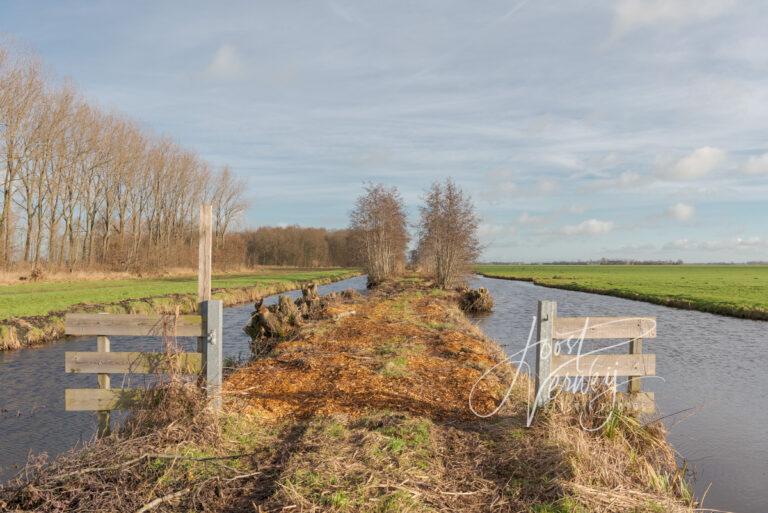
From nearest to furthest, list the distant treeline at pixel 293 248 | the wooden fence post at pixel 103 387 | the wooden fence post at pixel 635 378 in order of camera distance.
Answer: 1. the wooden fence post at pixel 103 387
2. the wooden fence post at pixel 635 378
3. the distant treeline at pixel 293 248

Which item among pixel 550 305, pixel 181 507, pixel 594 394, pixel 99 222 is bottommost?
pixel 181 507

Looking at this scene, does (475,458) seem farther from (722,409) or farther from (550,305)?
(722,409)

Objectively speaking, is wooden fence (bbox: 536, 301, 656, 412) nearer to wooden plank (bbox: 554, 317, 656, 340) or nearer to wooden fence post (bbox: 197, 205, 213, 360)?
wooden plank (bbox: 554, 317, 656, 340)

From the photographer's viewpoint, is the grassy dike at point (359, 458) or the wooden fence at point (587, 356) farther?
the wooden fence at point (587, 356)

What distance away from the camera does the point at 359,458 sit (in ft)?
19.1

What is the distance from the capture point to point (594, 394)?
7211 millimetres

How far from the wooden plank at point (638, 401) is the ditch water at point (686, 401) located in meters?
1.21

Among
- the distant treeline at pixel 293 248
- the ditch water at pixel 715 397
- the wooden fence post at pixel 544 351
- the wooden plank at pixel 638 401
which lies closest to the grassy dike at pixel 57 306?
the wooden fence post at pixel 544 351

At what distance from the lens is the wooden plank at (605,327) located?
745cm

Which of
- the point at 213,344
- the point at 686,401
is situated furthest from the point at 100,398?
the point at 686,401

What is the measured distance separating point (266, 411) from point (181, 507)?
112 inches

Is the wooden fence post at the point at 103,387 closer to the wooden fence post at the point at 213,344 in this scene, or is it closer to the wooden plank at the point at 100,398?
the wooden plank at the point at 100,398

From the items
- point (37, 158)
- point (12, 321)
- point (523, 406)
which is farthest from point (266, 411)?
point (37, 158)

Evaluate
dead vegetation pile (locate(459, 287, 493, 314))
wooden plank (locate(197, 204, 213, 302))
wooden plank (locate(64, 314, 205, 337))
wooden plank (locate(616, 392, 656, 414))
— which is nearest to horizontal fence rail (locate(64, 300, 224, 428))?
wooden plank (locate(64, 314, 205, 337))
